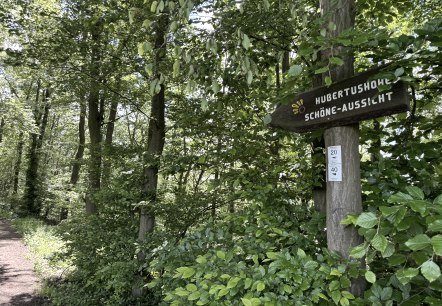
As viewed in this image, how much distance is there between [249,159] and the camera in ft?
11.4

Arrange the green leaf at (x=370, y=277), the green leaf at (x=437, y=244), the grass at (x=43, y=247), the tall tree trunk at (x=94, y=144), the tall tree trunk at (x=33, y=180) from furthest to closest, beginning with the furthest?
the tall tree trunk at (x=33, y=180) < the grass at (x=43, y=247) < the tall tree trunk at (x=94, y=144) < the green leaf at (x=370, y=277) < the green leaf at (x=437, y=244)

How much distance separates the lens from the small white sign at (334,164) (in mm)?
2115

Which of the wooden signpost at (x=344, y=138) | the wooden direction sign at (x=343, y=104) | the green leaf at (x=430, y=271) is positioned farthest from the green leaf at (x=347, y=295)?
the wooden direction sign at (x=343, y=104)

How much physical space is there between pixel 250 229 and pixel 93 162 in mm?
5156

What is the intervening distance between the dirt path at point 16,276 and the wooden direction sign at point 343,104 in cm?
736

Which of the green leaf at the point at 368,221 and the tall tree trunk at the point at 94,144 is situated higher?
the tall tree trunk at the point at 94,144

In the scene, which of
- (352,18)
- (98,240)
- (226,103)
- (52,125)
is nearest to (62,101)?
(98,240)

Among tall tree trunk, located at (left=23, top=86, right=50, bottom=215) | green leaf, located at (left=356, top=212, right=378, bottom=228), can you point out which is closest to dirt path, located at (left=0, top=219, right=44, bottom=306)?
tall tree trunk, located at (left=23, top=86, right=50, bottom=215)

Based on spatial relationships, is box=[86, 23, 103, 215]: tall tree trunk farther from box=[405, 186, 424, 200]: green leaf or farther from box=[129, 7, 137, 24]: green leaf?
box=[405, 186, 424, 200]: green leaf

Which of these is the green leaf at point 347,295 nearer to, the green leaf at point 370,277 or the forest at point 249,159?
the forest at point 249,159

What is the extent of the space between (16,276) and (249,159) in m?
8.58

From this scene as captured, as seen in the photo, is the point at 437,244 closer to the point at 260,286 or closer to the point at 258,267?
the point at 260,286

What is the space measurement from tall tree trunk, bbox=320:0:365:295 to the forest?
0.02 meters

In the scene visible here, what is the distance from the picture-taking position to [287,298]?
181 centimetres
